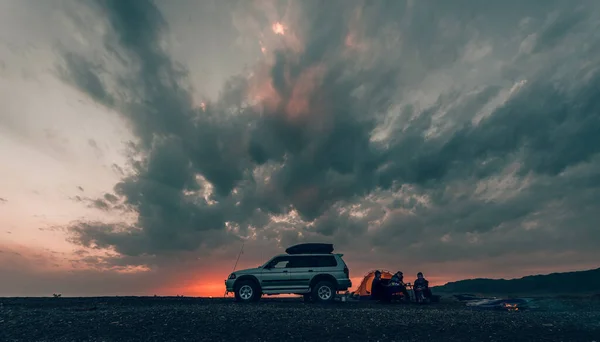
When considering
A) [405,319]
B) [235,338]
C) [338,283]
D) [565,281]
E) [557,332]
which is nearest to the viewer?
[235,338]

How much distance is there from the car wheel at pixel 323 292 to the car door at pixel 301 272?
523mm

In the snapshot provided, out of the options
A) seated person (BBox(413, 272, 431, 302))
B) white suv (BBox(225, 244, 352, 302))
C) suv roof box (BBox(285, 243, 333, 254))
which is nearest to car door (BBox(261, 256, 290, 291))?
white suv (BBox(225, 244, 352, 302))

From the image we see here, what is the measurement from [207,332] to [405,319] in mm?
6540

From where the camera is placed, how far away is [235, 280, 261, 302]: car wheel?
1905cm

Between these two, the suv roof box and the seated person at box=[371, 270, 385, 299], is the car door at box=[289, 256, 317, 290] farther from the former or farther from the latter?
the seated person at box=[371, 270, 385, 299]

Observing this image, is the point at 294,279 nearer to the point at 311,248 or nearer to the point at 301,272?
the point at 301,272

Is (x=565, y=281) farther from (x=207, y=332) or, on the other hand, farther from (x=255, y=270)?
(x=207, y=332)

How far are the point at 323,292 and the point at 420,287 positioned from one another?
5185mm

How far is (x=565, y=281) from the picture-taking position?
79.7 meters

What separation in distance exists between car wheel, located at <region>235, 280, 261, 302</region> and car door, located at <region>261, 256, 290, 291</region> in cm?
46

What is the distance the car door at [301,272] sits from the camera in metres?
19.3

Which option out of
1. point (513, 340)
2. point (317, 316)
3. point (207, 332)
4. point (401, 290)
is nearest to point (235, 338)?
point (207, 332)

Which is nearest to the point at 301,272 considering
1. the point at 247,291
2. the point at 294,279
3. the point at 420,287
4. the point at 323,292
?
the point at 294,279

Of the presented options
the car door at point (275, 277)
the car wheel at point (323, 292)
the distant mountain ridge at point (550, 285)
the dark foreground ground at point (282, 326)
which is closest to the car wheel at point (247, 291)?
the car door at point (275, 277)
